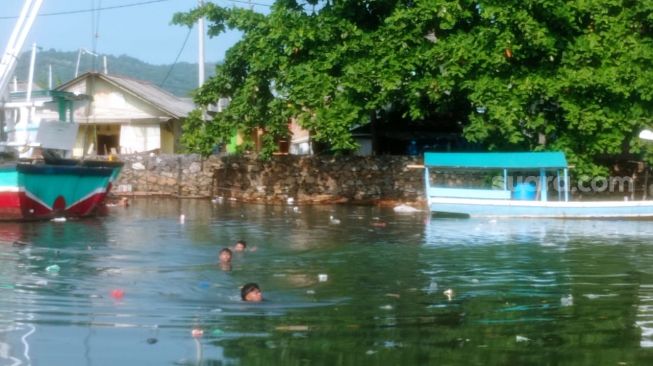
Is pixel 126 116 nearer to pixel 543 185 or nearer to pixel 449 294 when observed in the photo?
pixel 543 185

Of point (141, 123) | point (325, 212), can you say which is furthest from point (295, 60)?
point (141, 123)

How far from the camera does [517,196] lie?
31.1 meters

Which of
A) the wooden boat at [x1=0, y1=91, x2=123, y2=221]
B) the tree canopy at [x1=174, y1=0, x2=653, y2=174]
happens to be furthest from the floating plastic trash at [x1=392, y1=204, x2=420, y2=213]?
the wooden boat at [x1=0, y1=91, x2=123, y2=221]

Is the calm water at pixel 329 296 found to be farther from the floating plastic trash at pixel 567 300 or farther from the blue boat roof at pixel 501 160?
the blue boat roof at pixel 501 160

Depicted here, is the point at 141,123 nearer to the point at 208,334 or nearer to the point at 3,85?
the point at 3,85

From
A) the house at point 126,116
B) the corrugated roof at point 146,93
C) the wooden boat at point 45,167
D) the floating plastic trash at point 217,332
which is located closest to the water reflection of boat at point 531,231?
the wooden boat at point 45,167

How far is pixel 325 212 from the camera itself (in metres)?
32.5

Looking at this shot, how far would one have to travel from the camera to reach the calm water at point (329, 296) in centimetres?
1087

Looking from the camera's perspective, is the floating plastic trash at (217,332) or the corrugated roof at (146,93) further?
the corrugated roof at (146,93)

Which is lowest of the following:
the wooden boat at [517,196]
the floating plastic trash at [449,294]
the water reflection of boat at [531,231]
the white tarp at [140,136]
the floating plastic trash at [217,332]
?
the floating plastic trash at [217,332]

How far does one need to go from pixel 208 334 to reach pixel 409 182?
25007mm

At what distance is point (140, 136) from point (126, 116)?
3.86 feet

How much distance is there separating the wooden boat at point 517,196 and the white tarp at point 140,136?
20.1 meters

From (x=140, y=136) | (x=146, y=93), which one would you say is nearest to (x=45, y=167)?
(x=140, y=136)
